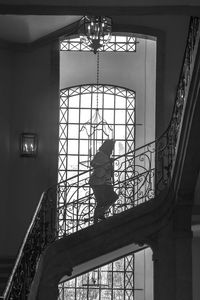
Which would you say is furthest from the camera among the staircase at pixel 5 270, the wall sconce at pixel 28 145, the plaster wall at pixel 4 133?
the wall sconce at pixel 28 145

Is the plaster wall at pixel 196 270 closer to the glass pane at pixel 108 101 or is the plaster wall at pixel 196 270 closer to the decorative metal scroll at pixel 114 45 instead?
the glass pane at pixel 108 101

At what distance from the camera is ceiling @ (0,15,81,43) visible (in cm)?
1295

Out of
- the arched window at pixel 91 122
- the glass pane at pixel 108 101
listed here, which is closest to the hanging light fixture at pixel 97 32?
the arched window at pixel 91 122

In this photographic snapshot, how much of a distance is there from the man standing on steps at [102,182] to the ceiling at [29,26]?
2991 mm

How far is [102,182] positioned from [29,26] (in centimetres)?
373

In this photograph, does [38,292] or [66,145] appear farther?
[66,145]

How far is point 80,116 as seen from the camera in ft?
54.2

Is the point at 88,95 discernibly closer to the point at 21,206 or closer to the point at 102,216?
the point at 21,206

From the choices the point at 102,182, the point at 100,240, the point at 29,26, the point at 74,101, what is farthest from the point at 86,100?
the point at 100,240

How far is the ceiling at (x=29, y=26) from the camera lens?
12953 mm

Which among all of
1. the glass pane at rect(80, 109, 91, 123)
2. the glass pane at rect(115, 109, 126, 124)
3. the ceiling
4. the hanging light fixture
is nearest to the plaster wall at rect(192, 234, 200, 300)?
the glass pane at rect(115, 109, 126, 124)

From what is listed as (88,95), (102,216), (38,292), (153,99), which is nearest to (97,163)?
(102,216)

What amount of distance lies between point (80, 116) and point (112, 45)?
1870mm

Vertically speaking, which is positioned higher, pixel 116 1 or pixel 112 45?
pixel 112 45
